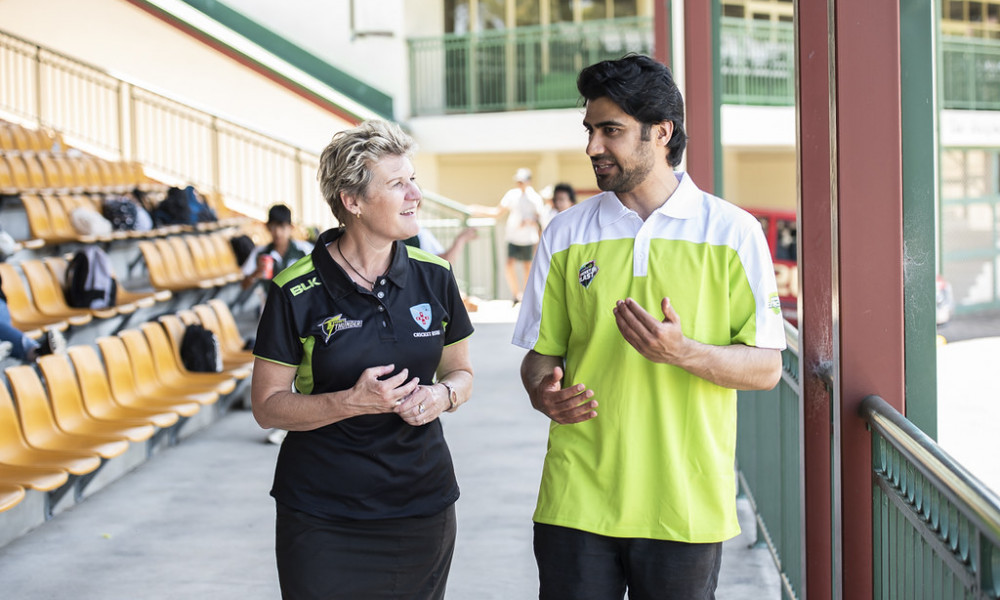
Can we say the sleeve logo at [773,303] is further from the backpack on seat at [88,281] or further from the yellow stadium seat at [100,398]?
the backpack on seat at [88,281]

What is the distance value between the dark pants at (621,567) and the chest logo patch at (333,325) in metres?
0.63

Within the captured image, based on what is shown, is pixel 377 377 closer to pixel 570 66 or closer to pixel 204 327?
pixel 204 327

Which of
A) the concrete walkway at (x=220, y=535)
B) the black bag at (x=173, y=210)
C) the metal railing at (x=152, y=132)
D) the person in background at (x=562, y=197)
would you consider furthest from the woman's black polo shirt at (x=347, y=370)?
the metal railing at (x=152, y=132)

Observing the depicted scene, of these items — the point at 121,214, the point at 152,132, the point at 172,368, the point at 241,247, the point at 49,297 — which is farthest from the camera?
the point at 152,132

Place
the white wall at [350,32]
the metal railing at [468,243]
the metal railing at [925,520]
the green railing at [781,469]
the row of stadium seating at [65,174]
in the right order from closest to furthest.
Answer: the metal railing at [925,520], the green railing at [781,469], the row of stadium seating at [65,174], the metal railing at [468,243], the white wall at [350,32]

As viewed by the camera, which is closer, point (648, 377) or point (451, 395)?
point (648, 377)

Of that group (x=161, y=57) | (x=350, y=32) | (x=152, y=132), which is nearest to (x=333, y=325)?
(x=152, y=132)

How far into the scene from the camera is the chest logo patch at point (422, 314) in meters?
2.75

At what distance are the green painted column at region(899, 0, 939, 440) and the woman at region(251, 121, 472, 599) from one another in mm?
1071

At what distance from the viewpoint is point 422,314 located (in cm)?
277

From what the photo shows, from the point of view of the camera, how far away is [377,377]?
258cm

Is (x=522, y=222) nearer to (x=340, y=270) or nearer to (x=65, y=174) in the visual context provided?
(x=65, y=174)

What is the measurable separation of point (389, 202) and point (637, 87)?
644 millimetres

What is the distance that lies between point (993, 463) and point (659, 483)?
7.11m
